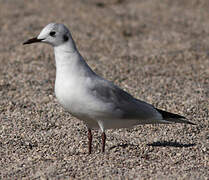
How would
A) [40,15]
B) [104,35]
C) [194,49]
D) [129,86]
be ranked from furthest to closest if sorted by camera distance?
[40,15], [104,35], [194,49], [129,86]

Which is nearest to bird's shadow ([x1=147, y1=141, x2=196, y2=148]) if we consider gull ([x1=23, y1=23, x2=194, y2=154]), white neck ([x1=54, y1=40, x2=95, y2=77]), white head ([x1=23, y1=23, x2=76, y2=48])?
gull ([x1=23, y1=23, x2=194, y2=154])

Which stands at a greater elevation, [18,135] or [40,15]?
[40,15]

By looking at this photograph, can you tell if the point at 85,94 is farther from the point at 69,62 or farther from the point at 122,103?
the point at 122,103

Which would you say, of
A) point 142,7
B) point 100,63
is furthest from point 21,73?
point 142,7

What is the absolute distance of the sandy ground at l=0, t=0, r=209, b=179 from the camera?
4297 mm

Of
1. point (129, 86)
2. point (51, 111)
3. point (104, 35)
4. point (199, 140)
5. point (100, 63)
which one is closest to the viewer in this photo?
point (199, 140)

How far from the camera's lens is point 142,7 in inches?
470

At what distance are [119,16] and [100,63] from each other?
10.4 feet

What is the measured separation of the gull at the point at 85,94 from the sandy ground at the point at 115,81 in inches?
14.8

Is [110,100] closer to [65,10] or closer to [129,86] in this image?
[129,86]

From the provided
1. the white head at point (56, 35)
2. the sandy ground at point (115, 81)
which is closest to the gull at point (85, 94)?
the white head at point (56, 35)

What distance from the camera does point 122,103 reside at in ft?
14.8

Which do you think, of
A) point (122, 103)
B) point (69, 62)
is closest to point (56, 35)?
point (69, 62)

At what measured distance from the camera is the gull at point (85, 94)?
4.16m
